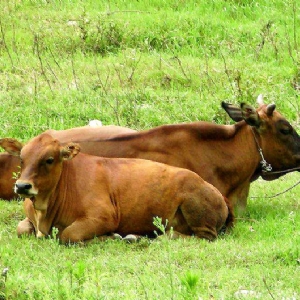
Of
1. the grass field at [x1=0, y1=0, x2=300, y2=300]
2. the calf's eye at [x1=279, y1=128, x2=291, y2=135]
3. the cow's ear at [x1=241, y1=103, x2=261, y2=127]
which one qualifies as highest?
the cow's ear at [x1=241, y1=103, x2=261, y2=127]

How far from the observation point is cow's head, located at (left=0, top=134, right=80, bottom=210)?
1018 centimetres

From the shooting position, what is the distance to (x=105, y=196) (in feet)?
34.7

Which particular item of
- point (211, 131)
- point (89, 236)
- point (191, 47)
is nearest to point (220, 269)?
point (89, 236)

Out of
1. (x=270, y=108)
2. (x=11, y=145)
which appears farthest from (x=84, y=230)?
(x=270, y=108)

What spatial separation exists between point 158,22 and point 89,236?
860 cm

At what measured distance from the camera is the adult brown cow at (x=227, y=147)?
11703mm

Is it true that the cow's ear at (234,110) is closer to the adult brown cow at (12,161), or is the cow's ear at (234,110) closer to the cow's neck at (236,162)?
the cow's neck at (236,162)

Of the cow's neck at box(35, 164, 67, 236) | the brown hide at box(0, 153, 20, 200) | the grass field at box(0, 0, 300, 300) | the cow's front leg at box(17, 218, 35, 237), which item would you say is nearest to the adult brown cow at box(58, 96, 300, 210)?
the grass field at box(0, 0, 300, 300)

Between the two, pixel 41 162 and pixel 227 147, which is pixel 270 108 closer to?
pixel 227 147

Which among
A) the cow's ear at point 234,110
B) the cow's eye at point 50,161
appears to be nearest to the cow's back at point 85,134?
the cow's ear at point 234,110

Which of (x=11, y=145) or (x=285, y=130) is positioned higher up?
(x=11, y=145)

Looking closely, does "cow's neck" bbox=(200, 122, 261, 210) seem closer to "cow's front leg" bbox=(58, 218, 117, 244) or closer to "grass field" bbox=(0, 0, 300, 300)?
"grass field" bbox=(0, 0, 300, 300)

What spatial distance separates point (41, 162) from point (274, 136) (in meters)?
3.12

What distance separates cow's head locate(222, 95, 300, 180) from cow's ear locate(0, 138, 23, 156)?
273 cm
